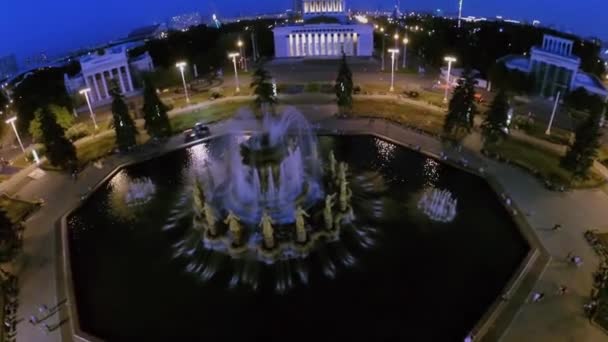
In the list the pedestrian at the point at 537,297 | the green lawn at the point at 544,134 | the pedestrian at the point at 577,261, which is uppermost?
the green lawn at the point at 544,134

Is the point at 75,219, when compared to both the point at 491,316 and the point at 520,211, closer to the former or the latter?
the point at 491,316

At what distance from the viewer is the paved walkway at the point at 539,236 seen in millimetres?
24172

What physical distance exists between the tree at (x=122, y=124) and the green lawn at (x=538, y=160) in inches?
1485

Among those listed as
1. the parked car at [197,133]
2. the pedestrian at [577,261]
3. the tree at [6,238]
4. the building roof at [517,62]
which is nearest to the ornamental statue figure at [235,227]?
the tree at [6,238]

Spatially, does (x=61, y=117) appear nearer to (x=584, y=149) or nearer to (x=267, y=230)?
(x=267, y=230)

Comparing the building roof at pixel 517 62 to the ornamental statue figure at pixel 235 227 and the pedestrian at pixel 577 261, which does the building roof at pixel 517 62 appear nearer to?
the pedestrian at pixel 577 261

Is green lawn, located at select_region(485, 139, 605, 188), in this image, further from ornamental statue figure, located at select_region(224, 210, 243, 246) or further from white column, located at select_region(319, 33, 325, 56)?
white column, located at select_region(319, 33, 325, 56)

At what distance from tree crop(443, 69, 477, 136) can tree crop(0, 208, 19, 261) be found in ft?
136

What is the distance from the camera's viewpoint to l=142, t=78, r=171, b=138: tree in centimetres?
4662

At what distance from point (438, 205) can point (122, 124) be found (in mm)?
33462

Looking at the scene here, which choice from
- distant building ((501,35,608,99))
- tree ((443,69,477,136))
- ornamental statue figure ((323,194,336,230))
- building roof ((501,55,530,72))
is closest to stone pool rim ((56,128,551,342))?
tree ((443,69,477,136))

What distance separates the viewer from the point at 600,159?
4050 cm

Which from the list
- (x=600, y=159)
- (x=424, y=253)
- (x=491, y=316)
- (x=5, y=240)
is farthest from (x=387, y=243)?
(x=5, y=240)

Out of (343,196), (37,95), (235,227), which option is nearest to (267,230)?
(235,227)
